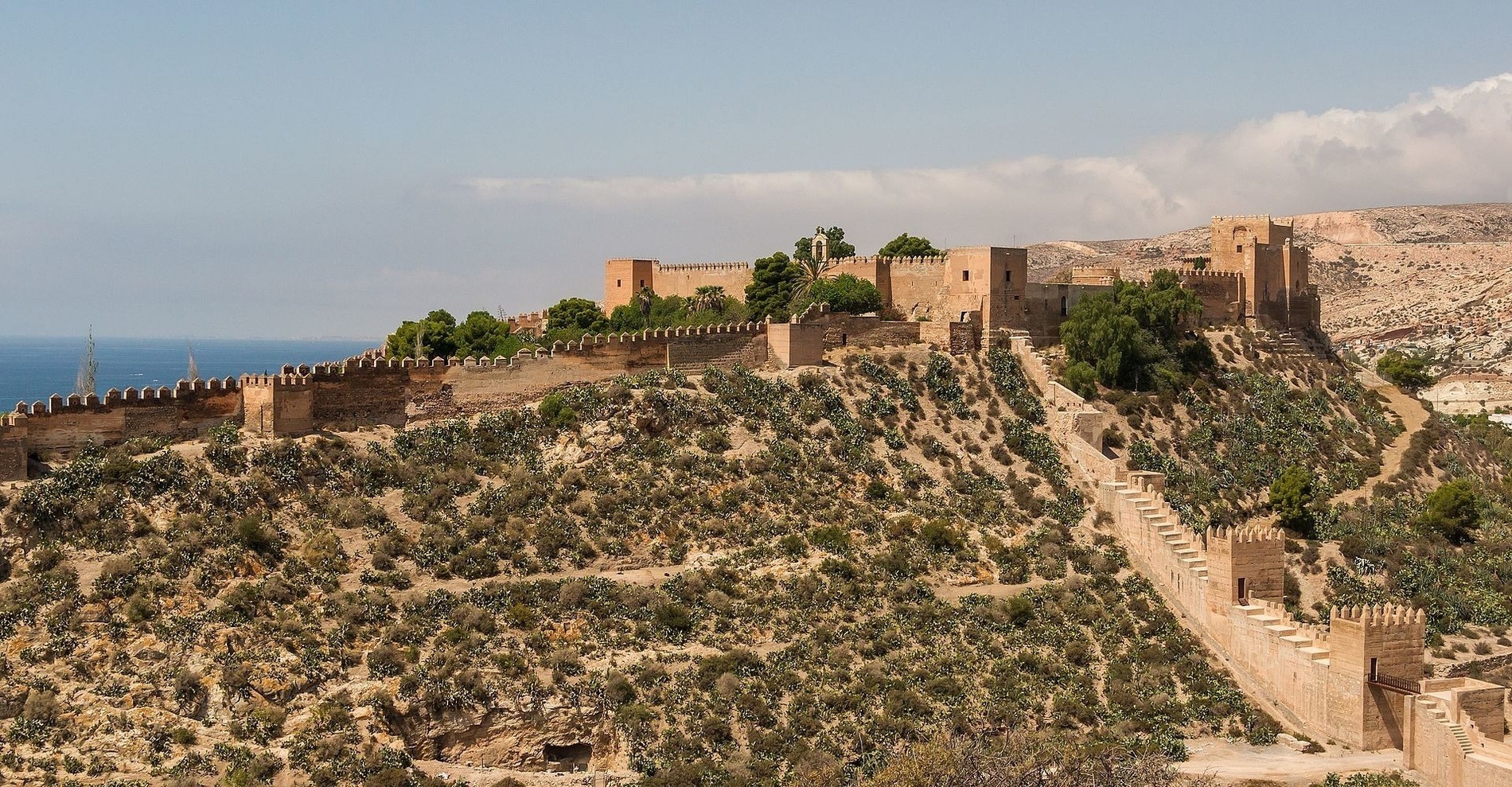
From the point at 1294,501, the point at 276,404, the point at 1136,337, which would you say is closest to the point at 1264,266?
the point at 1136,337

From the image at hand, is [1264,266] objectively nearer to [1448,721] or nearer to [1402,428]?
[1402,428]

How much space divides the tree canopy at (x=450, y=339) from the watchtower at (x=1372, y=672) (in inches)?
812

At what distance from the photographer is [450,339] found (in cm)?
4119

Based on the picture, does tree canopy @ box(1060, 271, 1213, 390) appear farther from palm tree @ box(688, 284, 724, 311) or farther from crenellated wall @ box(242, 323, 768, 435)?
palm tree @ box(688, 284, 724, 311)

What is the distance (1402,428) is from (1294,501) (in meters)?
11.4

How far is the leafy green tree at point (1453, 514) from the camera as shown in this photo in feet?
131

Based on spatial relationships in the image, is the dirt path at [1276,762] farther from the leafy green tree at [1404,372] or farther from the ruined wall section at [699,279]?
the leafy green tree at [1404,372]

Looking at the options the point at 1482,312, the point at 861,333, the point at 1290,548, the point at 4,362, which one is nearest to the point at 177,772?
the point at 861,333

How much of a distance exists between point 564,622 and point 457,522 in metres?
3.83

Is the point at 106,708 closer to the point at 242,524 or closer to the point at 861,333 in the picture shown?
the point at 242,524

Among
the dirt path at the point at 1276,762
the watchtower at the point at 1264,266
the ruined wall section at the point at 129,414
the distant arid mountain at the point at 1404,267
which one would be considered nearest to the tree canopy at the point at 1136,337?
the watchtower at the point at 1264,266

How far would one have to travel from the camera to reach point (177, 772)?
2292 centimetres

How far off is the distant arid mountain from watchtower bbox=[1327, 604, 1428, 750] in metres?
54.5

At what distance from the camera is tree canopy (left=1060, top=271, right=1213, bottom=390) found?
42406 mm
